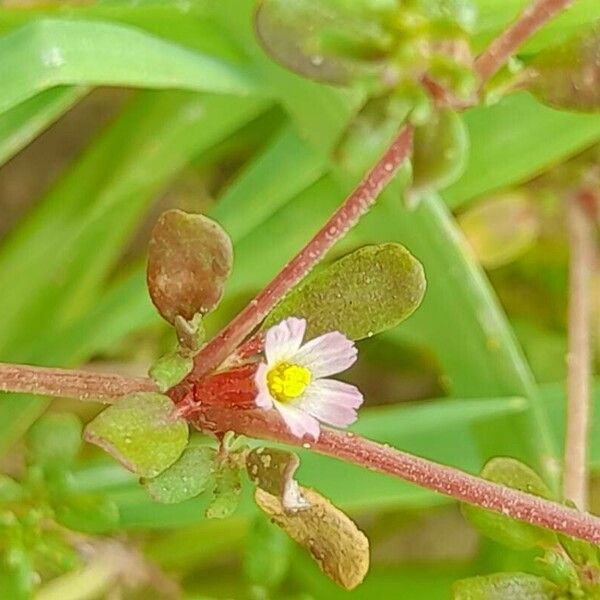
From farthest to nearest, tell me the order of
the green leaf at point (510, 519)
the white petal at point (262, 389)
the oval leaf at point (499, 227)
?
the oval leaf at point (499, 227), the green leaf at point (510, 519), the white petal at point (262, 389)

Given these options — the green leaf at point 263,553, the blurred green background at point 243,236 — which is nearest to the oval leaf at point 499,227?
the blurred green background at point 243,236

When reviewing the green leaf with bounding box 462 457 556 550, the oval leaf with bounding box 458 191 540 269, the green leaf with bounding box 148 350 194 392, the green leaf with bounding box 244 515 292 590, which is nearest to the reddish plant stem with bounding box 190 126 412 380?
the green leaf with bounding box 148 350 194 392

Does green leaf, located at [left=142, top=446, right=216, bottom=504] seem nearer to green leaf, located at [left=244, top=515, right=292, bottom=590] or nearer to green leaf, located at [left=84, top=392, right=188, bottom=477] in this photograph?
green leaf, located at [left=84, top=392, right=188, bottom=477]

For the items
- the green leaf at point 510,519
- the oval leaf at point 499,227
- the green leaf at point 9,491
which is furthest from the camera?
the oval leaf at point 499,227

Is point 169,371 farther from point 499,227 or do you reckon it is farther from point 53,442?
point 499,227

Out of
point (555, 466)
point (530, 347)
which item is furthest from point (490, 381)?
point (530, 347)

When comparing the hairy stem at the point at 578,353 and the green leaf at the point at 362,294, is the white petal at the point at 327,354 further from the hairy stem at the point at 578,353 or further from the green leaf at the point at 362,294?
the hairy stem at the point at 578,353
